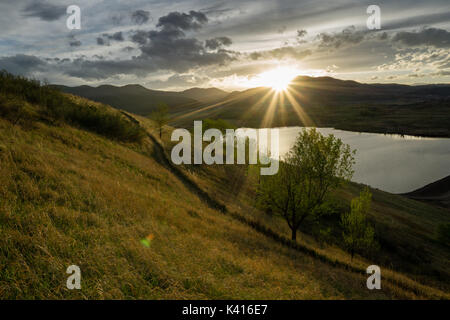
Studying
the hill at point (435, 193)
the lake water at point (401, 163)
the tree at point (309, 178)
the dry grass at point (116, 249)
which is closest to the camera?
the dry grass at point (116, 249)

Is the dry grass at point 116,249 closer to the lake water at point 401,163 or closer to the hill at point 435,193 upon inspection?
the hill at point 435,193

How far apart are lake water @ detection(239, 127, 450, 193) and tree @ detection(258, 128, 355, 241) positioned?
6372 cm

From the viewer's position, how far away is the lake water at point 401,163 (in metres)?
83.3

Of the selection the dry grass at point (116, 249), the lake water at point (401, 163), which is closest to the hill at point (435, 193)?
the lake water at point (401, 163)

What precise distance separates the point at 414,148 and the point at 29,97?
155 metres

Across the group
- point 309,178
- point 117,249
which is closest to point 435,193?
point 309,178

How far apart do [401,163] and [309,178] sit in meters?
99.1

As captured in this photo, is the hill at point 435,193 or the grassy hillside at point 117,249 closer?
the grassy hillside at point 117,249

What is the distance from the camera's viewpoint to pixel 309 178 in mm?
26672

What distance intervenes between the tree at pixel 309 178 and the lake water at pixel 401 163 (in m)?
63.7

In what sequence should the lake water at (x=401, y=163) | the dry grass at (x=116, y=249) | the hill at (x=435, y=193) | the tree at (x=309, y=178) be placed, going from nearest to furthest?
the dry grass at (x=116, y=249), the tree at (x=309, y=178), the hill at (x=435, y=193), the lake water at (x=401, y=163)

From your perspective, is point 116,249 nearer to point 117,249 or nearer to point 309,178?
point 117,249

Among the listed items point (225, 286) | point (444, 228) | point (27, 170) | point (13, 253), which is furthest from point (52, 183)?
point (444, 228)
